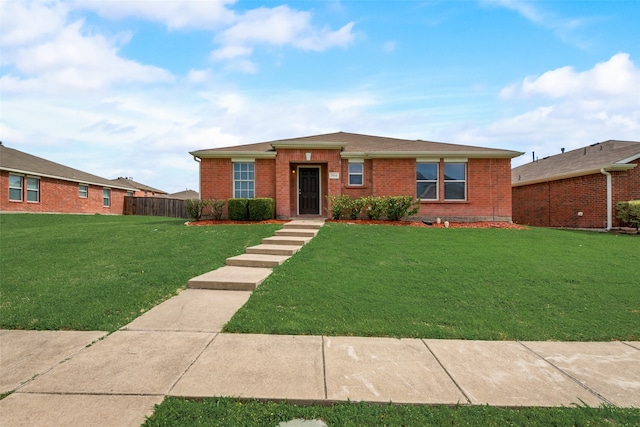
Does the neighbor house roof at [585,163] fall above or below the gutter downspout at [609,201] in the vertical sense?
above

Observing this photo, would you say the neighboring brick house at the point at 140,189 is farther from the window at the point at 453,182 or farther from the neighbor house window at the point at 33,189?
the window at the point at 453,182

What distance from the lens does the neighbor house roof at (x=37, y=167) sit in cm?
1903

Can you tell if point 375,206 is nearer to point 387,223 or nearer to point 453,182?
point 387,223

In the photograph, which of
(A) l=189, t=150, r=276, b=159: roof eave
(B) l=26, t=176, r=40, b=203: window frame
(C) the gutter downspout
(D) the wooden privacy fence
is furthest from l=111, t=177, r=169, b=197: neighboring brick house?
(C) the gutter downspout

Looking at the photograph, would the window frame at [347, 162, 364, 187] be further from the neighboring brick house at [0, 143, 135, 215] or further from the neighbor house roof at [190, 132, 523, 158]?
the neighboring brick house at [0, 143, 135, 215]

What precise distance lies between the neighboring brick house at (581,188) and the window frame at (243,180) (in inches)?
583

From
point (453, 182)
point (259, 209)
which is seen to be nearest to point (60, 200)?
point (259, 209)

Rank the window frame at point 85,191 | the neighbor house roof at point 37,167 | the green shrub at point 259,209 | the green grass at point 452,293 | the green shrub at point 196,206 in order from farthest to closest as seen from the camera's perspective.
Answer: the window frame at point 85,191, the neighbor house roof at point 37,167, the green shrub at point 196,206, the green shrub at point 259,209, the green grass at point 452,293

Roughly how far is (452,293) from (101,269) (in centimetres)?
668

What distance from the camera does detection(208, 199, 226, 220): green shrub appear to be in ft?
43.5

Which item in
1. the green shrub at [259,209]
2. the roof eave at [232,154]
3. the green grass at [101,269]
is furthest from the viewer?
the roof eave at [232,154]


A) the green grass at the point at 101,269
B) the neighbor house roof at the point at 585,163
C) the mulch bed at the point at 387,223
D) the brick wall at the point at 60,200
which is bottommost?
the green grass at the point at 101,269

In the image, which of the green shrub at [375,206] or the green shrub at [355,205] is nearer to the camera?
the green shrub at [375,206]

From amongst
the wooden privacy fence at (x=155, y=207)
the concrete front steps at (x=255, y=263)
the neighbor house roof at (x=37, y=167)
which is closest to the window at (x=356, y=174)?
the concrete front steps at (x=255, y=263)
